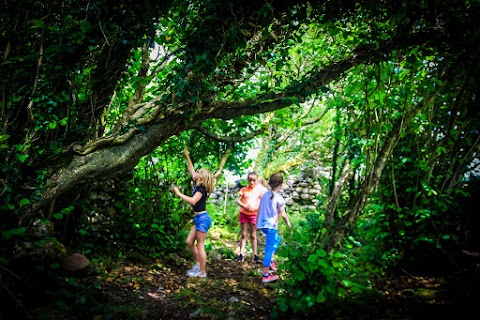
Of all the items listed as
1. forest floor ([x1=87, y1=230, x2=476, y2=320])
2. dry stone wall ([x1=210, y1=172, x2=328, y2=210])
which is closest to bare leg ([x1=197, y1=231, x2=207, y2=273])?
forest floor ([x1=87, y1=230, x2=476, y2=320])

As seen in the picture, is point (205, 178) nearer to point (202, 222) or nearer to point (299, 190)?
point (202, 222)

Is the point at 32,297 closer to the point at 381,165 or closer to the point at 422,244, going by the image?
the point at 381,165

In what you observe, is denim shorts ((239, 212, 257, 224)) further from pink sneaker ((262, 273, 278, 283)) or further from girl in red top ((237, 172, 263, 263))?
pink sneaker ((262, 273, 278, 283))

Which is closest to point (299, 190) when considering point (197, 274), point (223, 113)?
point (197, 274)

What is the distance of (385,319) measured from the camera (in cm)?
303

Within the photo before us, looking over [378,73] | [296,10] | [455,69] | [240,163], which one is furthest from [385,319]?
[240,163]

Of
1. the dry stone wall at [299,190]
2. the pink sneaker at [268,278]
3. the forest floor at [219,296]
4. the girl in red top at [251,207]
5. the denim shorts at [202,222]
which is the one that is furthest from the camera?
the dry stone wall at [299,190]

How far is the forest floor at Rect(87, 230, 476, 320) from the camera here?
3.27 m


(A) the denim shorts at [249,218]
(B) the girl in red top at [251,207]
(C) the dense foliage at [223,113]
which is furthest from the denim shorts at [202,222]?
(A) the denim shorts at [249,218]

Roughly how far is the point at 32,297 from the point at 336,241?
320 centimetres

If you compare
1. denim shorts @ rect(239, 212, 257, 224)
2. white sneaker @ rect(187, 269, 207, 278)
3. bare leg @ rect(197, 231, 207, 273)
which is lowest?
white sneaker @ rect(187, 269, 207, 278)

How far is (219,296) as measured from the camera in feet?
14.3

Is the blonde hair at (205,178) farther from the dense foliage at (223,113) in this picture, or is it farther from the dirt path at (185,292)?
the dirt path at (185,292)

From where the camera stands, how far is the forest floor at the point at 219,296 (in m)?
3.27
